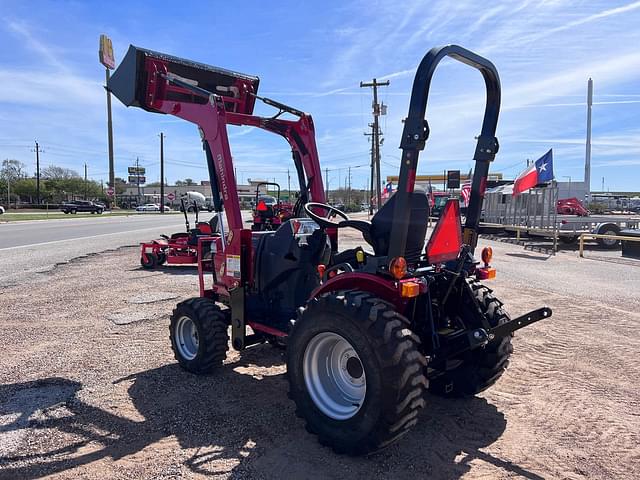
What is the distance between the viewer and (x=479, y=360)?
405 cm

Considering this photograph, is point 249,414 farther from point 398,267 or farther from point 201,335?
point 398,267

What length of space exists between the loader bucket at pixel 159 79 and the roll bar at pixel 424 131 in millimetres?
2440

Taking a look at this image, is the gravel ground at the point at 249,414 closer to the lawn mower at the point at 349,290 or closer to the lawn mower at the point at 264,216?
the lawn mower at the point at 349,290

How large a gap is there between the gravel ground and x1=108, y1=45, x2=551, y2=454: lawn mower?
1.00 ft

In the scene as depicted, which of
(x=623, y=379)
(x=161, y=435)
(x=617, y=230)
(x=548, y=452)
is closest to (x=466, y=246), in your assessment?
(x=548, y=452)

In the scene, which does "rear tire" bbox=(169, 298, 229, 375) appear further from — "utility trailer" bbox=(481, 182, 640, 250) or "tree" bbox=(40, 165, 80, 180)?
"tree" bbox=(40, 165, 80, 180)

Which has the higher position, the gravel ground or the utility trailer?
the utility trailer

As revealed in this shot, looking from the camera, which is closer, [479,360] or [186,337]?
[479,360]

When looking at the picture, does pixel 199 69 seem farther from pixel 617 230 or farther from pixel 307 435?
pixel 617 230

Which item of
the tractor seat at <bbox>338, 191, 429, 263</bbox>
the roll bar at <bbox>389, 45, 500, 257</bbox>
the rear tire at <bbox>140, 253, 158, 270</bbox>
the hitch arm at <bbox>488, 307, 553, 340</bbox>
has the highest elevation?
the roll bar at <bbox>389, 45, 500, 257</bbox>

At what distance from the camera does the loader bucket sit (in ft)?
16.3

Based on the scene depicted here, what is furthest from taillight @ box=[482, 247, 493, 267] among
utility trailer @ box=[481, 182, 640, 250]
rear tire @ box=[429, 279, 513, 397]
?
utility trailer @ box=[481, 182, 640, 250]

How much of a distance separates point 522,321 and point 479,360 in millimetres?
840

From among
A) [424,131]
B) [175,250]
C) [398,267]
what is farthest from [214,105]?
[175,250]
